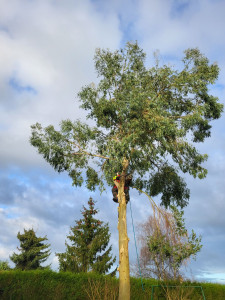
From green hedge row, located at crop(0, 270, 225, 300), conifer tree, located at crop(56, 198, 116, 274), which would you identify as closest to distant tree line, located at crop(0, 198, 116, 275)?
conifer tree, located at crop(56, 198, 116, 274)

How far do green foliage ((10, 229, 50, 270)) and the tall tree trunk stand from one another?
17614mm

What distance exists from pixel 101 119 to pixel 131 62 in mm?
3435

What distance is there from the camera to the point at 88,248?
19.3 m

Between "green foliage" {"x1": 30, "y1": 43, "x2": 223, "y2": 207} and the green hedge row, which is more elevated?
"green foliage" {"x1": 30, "y1": 43, "x2": 223, "y2": 207}

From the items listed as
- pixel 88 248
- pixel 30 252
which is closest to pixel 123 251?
pixel 88 248

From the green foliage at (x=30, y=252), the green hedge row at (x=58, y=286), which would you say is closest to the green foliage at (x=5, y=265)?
the green foliage at (x=30, y=252)

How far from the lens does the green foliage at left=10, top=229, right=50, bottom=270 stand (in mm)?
25766

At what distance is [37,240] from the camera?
88.0 ft

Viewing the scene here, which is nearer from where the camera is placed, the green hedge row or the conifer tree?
the green hedge row

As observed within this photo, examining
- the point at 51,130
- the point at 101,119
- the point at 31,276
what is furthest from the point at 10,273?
the point at 101,119

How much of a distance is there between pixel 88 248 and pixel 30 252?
9139 millimetres

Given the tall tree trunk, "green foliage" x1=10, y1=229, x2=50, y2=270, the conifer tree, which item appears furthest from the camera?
"green foliage" x1=10, y1=229, x2=50, y2=270

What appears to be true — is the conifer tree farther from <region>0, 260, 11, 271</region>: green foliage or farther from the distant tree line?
<region>0, 260, 11, 271</region>: green foliage

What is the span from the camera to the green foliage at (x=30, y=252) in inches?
1014
